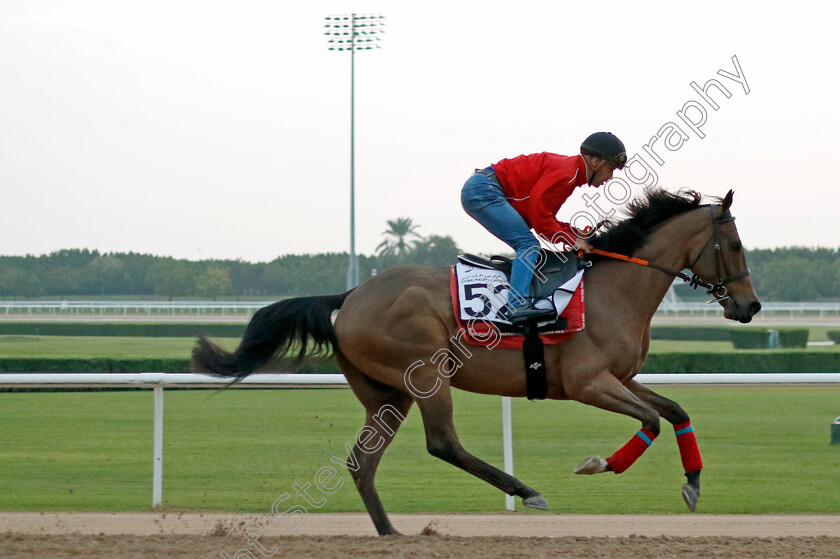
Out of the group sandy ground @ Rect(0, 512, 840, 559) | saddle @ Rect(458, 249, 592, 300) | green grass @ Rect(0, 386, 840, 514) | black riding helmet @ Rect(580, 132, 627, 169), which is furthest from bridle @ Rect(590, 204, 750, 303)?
green grass @ Rect(0, 386, 840, 514)

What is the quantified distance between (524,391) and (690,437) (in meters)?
0.73

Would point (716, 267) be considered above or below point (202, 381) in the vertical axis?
above

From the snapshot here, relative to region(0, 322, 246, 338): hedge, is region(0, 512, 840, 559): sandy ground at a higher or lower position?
lower

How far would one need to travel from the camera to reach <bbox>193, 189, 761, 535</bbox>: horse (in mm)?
3783

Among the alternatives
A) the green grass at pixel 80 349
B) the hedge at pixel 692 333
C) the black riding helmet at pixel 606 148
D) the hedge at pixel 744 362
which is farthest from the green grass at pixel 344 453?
the hedge at pixel 692 333

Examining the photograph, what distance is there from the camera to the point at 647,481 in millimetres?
5902

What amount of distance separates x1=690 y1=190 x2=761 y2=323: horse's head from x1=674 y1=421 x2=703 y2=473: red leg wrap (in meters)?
0.53

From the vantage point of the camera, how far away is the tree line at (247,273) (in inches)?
457

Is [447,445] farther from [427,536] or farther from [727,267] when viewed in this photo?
[727,267]

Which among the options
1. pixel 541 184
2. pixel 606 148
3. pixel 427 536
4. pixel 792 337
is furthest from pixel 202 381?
pixel 792 337

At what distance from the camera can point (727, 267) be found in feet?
13.0

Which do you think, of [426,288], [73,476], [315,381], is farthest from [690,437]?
[73,476]

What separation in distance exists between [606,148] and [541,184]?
0.33m

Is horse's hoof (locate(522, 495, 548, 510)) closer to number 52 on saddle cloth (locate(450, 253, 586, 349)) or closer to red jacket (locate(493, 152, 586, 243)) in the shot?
number 52 on saddle cloth (locate(450, 253, 586, 349))
